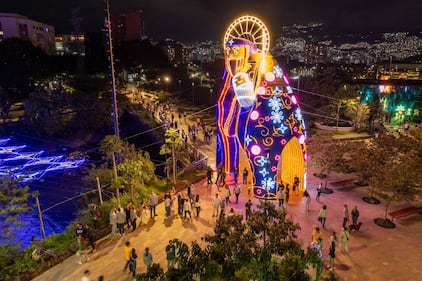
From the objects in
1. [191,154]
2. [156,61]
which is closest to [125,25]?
[156,61]

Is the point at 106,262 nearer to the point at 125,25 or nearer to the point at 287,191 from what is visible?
the point at 287,191

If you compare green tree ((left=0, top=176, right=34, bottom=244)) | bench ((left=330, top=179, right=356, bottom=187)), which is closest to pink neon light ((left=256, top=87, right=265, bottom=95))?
bench ((left=330, top=179, right=356, bottom=187))

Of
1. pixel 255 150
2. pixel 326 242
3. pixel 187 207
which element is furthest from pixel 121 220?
pixel 326 242

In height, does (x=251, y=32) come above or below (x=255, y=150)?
above

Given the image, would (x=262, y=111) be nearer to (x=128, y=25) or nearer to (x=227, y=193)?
(x=227, y=193)

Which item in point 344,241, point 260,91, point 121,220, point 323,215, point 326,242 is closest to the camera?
point 344,241

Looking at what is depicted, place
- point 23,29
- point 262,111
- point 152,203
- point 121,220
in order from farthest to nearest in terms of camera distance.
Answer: point 23,29, point 262,111, point 152,203, point 121,220

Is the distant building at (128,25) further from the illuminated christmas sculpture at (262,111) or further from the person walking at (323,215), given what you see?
the person walking at (323,215)
